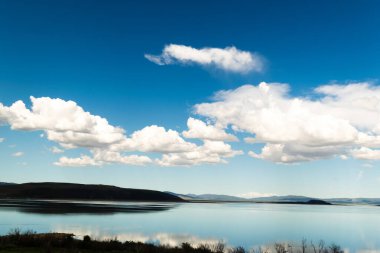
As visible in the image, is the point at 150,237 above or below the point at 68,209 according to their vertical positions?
below

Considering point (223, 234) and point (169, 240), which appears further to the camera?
point (223, 234)

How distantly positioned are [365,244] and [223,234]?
21.7m

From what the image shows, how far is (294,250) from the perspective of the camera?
50.0 m

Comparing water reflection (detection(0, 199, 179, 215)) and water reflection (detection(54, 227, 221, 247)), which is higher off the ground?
water reflection (detection(0, 199, 179, 215))

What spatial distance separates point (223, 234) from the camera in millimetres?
68250

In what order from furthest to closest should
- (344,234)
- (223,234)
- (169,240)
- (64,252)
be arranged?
(344,234) → (223,234) → (169,240) → (64,252)

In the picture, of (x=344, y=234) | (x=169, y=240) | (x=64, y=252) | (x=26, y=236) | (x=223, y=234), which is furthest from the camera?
(x=344, y=234)

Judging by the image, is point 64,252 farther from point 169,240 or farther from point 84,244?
point 169,240

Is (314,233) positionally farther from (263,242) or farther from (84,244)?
(84,244)

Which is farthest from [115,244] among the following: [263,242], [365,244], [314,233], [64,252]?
[314,233]

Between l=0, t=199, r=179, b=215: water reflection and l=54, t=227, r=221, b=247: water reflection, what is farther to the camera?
l=0, t=199, r=179, b=215: water reflection

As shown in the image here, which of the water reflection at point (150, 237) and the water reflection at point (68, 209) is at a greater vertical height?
the water reflection at point (68, 209)

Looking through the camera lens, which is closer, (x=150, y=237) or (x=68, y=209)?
(x=150, y=237)

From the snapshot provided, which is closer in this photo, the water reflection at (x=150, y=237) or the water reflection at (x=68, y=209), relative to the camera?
the water reflection at (x=150, y=237)
